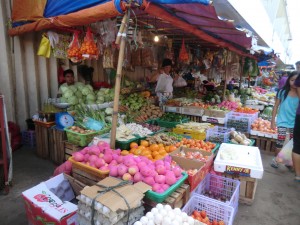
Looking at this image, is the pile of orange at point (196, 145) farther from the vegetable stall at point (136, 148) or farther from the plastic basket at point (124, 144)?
the plastic basket at point (124, 144)

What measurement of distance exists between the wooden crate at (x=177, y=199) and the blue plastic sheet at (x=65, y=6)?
2705 millimetres

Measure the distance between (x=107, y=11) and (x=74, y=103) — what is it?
2639 mm

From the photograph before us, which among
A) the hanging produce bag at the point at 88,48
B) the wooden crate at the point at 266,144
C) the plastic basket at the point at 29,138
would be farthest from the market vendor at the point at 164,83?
the plastic basket at the point at 29,138

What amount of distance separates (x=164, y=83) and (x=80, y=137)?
12.7 ft

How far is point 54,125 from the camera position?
15.5 ft

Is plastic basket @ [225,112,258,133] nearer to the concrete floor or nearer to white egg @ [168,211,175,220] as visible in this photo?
the concrete floor

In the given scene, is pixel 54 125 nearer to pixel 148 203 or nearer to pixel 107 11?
pixel 107 11

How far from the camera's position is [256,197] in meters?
3.80

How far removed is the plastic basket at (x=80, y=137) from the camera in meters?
3.99

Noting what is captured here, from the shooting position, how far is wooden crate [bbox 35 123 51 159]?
4.82 meters

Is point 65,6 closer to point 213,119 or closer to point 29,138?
point 29,138

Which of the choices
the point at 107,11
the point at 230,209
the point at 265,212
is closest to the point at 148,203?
the point at 230,209

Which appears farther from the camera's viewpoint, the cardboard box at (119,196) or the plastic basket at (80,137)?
the plastic basket at (80,137)

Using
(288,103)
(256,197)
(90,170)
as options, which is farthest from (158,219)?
(288,103)
